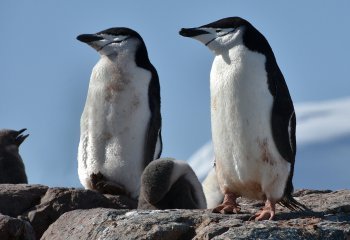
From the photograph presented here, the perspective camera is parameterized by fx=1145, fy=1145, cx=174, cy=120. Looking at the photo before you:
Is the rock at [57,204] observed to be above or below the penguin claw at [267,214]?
below

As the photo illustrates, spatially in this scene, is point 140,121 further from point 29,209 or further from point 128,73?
point 29,209

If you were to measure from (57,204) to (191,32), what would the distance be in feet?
7.34

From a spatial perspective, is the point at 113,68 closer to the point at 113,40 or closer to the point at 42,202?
the point at 113,40

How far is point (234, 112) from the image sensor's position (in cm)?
918

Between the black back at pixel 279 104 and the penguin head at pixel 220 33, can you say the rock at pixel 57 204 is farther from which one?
the black back at pixel 279 104

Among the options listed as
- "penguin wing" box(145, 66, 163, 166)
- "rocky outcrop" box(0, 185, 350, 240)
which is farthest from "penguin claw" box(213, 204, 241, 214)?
"penguin wing" box(145, 66, 163, 166)

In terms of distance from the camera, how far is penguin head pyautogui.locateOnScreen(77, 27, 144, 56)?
13.0m

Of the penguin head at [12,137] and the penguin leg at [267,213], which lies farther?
the penguin head at [12,137]

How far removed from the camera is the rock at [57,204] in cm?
1066

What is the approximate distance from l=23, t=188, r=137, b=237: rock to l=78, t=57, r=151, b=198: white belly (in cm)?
145

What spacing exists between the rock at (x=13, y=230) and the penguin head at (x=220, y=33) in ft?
7.14

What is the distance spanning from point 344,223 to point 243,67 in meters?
1.64

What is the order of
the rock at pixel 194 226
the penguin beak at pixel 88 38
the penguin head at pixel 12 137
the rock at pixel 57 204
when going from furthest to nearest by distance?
the penguin head at pixel 12 137, the penguin beak at pixel 88 38, the rock at pixel 57 204, the rock at pixel 194 226

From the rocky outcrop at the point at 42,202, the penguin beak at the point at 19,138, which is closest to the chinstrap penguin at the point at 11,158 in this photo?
the penguin beak at the point at 19,138
